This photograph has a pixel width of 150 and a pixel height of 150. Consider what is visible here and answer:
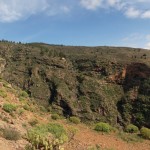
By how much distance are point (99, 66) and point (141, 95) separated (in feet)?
24.9

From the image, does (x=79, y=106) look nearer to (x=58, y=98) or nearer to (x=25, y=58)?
(x=58, y=98)

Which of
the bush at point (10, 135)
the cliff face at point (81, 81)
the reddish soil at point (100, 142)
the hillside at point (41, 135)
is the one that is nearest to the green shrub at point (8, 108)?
the hillside at point (41, 135)

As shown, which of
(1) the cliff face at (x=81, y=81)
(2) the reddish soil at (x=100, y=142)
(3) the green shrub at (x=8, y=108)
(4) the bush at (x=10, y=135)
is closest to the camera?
(4) the bush at (x=10, y=135)

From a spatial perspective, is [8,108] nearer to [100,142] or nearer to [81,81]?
[100,142]

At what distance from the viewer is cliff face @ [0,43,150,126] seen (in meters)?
43.2

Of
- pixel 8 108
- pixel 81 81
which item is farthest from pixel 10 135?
pixel 81 81

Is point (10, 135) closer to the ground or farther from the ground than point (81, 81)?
closer to the ground

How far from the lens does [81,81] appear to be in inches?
1860

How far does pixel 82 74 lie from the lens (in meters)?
48.8

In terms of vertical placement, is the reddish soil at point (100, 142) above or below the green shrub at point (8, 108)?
below

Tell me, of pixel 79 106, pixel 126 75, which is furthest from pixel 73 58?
pixel 79 106

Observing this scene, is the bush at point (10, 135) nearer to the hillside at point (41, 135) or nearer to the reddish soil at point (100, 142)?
the hillside at point (41, 135)

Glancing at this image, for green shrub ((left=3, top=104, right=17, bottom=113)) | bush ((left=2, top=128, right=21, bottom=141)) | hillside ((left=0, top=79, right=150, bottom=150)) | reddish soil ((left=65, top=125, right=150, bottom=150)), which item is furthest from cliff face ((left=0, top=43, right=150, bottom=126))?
bush ((left=2, top=128, right=21, bottom=141))

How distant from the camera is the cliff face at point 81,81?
1700 inches
